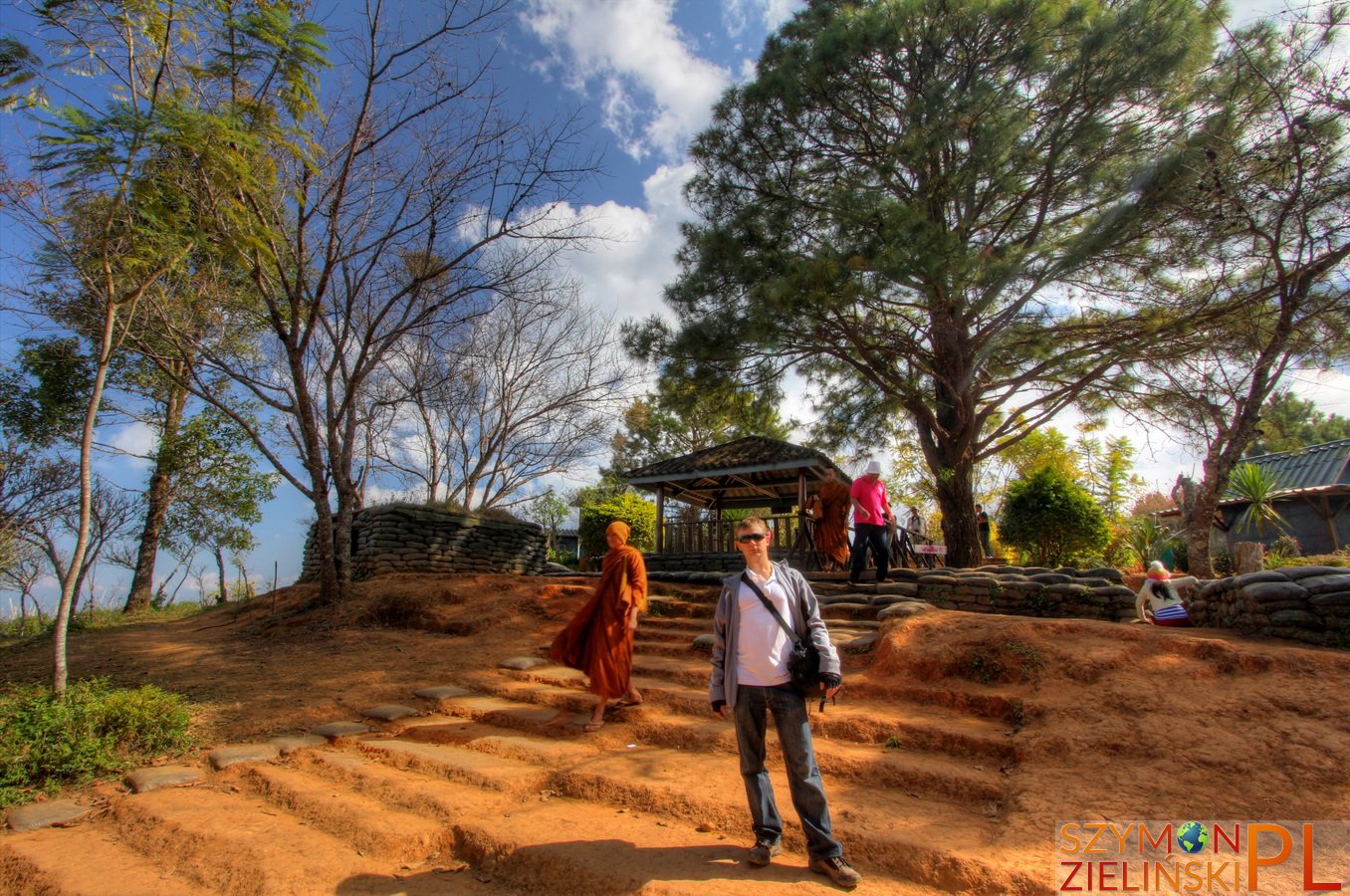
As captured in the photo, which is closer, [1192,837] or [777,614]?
[1192,837]

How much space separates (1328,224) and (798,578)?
819 cm

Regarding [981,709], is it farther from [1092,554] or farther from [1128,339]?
A: [1092,554]

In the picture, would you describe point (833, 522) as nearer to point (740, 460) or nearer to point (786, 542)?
point (786, 542)

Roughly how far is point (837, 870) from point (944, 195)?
383 inches

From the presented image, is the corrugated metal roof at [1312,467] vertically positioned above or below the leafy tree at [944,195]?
below

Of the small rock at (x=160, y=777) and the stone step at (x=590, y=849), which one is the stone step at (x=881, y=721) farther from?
the small rock at (x=160, y=777)

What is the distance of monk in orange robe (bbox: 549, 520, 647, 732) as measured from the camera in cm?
467

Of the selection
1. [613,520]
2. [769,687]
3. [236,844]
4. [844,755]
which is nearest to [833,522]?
[844,755]

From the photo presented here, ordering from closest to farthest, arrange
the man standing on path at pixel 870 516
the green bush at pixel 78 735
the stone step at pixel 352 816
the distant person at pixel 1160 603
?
the stone step at pixel 352 816
the green bush at pixel 78 735
the distant person at pixel 1160 603
the man standing on path at pixel 870 516

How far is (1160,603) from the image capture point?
19.7ft

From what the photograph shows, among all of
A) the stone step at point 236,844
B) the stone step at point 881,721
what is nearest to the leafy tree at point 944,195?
the stone step at point 881,721

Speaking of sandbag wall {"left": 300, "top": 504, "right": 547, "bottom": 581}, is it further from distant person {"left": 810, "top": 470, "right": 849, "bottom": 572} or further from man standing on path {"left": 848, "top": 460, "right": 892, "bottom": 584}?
man standing on path {"left": 848, "top": 460, "right": 892, "bottom": 584}

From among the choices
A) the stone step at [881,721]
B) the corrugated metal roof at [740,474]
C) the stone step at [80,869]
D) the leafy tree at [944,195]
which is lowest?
the stone step at [80,869]

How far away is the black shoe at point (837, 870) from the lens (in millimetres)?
2584
